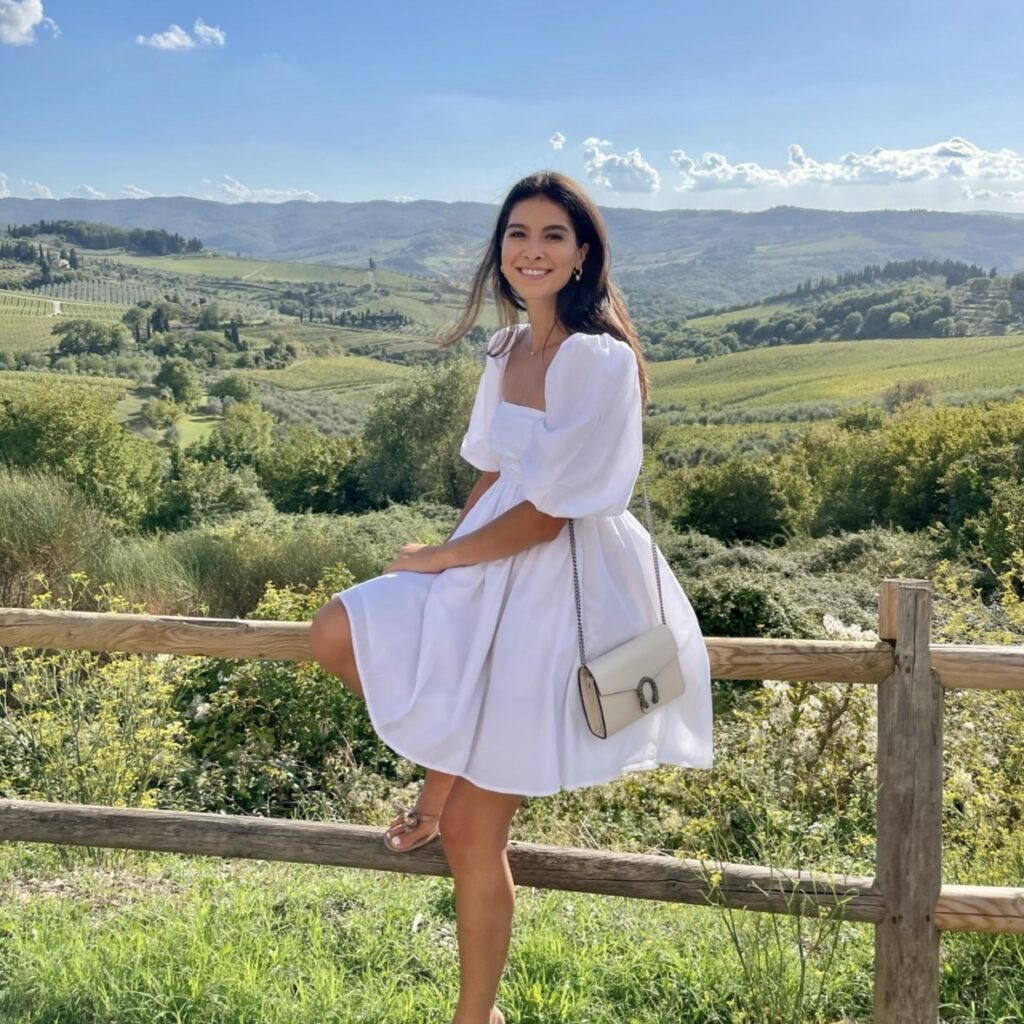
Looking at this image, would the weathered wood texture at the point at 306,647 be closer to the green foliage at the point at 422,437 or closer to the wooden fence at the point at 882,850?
the wooden fence at the point at 882,850

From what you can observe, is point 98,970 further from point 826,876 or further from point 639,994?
point 826,876

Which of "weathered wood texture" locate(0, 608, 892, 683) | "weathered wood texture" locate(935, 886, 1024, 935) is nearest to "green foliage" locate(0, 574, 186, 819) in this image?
"weathered wood texture" locate(0, 608, 892, 683)

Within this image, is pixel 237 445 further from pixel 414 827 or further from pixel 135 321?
pixel 135 321

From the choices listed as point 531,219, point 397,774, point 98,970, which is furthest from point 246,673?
point 531,219

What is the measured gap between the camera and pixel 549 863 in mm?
2213

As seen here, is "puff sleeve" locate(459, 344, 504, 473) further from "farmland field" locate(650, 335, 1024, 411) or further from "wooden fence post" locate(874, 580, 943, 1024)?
"farmland field" locate(650, 335, 1024, 411)

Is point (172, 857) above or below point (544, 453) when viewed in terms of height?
below

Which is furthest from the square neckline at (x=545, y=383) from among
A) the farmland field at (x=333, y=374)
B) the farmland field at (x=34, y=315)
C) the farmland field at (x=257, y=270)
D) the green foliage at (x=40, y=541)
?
the farmland field at (x=257, y=270)

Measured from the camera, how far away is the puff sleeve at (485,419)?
7.03ft

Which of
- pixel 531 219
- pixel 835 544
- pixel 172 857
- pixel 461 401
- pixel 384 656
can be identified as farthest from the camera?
pixel 461 401

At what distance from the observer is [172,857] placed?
3.31 meters

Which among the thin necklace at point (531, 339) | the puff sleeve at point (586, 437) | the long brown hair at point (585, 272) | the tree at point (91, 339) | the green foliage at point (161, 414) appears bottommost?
the green foliage at point (161, 414)

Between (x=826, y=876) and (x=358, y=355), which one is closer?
(x=826, y=876)

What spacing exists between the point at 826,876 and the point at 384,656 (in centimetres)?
117
